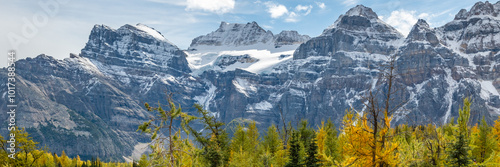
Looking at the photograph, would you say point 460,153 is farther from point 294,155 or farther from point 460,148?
point 294,155

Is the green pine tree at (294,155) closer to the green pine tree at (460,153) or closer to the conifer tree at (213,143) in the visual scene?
the conifer tree at (213,143)

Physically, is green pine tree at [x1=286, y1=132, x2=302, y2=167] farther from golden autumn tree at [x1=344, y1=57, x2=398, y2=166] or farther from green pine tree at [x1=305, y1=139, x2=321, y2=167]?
golden autumn tree at [x1=344, y1=57, x2=398, y2=166]

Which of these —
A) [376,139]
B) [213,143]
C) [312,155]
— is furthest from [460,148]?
[213,143]

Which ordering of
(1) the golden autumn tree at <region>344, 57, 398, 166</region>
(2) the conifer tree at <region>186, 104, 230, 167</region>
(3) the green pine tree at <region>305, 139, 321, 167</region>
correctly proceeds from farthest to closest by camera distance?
(2) the conifer tree at <region>186, 104, 230, 167</region> → (3) the green pine tree at <region>305, 139, 321, 167</region> → (1) the golden autumn tree at <region>344, 57, 398, 166</region>

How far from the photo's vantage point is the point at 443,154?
16500 mm

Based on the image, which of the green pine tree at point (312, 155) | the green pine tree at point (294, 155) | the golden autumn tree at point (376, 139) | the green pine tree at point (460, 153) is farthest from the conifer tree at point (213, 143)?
the green pine tree at point (460, 153)

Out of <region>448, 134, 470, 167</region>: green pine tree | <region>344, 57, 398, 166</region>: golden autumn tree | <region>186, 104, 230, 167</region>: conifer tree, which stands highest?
<region>344, 57, 398, 166</region>: golden autumn tree

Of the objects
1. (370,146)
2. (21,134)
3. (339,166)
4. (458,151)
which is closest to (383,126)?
(370,146)

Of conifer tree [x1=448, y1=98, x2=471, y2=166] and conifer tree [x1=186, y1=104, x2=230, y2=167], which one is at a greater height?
conifer tree [x1=448, y1=98, x2=471, y2=166]

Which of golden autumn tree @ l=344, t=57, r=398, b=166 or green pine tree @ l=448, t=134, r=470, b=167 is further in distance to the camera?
green pine tree @ l=448, t=134, r=470, b=167

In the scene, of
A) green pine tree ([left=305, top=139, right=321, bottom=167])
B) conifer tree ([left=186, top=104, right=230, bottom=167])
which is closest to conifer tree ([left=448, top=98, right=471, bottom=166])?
green pine tree ([left=305, top=139, right=321, bottom=167])

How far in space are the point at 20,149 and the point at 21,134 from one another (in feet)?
6.97

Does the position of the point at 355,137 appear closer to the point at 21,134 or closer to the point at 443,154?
the point at 443,154

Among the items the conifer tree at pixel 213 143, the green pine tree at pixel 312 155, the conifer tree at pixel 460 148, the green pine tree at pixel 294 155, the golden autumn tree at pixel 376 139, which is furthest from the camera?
the conifer tree at pixel 213 143
